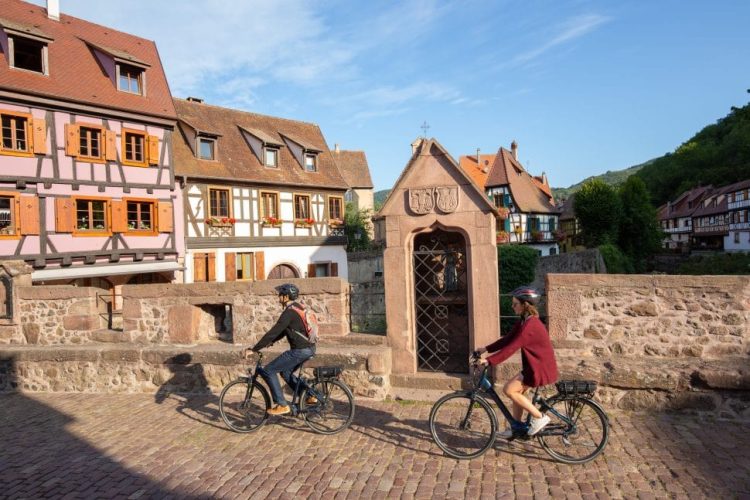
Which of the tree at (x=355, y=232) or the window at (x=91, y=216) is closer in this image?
the window at (x=91, y=216)

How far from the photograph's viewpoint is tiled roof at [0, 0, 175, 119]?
18094 mm

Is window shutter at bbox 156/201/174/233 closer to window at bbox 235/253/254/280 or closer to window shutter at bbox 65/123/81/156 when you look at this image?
window shutter at bbox 65/123/81/156

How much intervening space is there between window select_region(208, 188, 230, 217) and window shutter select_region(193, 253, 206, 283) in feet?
6.51

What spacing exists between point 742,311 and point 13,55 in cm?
2173

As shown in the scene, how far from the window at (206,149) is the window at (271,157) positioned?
2.65 m

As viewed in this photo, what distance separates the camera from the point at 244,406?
20.7 feet

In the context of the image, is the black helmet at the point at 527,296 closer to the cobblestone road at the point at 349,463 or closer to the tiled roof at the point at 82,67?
the cobblestone road at the point at 349,463

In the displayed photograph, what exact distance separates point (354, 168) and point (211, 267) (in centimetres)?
2738

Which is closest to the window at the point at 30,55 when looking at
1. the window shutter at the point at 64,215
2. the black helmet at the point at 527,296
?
the window shutter at the point at 64,215

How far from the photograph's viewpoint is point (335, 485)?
183 inches

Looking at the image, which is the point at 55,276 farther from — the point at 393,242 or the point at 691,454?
the point at 691,454

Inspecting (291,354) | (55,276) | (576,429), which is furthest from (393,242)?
(55,276)

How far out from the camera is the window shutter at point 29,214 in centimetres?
1741

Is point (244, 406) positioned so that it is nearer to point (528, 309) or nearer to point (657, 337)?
point (528, 309)
